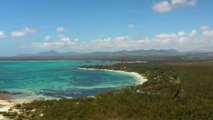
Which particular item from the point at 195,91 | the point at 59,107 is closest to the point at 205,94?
the point at 195,91

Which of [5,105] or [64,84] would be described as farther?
[64,84]

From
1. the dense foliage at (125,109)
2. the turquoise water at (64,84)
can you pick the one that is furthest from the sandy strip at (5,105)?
the turquoise water at (64,84)

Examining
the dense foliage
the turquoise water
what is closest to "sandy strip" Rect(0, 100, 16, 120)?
the dense foliage

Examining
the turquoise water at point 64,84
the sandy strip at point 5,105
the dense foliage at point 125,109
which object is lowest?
the turquoise water at point 64,84

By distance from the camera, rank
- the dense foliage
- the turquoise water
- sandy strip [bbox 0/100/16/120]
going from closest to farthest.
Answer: the dense foliage, sandy strip [bbox 0/100/16/120], the turquoise water

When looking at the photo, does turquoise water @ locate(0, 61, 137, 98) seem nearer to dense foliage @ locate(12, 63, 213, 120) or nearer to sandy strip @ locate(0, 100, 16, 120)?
sandy strip @ locate(0, 100, 16, 120)

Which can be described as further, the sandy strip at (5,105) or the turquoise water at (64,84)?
the turquoise water at (64,84)

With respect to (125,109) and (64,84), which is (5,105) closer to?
(125,109)

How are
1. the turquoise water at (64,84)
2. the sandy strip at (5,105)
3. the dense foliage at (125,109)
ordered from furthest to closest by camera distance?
the turquoise water at (64,84)
the sandy strip at (5,105)
the dense foliage at (125,109)

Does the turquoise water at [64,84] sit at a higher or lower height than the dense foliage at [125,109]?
lower

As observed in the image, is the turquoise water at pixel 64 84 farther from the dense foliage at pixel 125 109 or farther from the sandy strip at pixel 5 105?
the dense foliage at pixel 125 109

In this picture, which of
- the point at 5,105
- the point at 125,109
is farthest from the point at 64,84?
the point at 125,109
